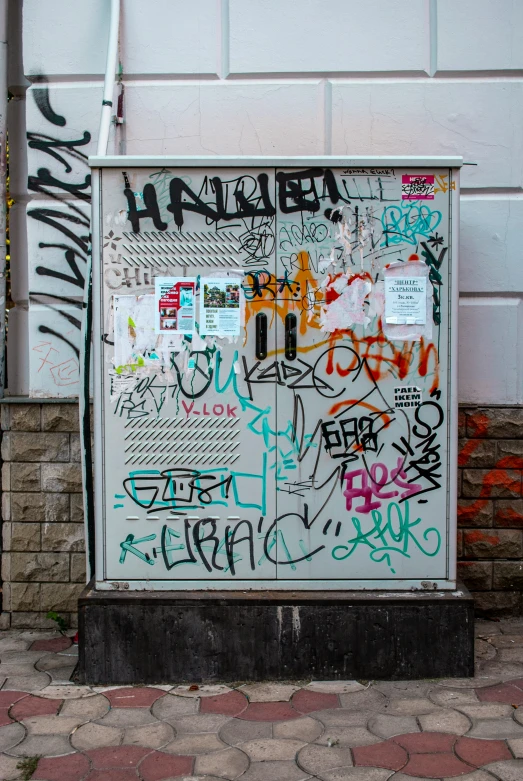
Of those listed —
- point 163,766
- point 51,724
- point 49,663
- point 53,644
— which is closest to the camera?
point 163,766

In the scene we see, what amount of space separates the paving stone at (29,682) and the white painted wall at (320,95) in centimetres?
179

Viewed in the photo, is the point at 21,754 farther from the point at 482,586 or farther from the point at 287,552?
the point at 482,586

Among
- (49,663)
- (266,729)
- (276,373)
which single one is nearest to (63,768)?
(266,729)

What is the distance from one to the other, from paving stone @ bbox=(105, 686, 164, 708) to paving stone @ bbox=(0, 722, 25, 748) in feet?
1.37

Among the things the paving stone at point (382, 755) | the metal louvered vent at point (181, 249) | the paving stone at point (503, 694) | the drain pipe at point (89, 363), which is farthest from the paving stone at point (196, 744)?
the metal louvered vent at point (181, 249)

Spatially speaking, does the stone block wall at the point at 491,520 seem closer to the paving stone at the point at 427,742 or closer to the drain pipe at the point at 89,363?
the paving stone at the point at 427,742

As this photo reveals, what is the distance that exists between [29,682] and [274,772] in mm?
1478

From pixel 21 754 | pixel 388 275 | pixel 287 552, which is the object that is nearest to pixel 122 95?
pixel 388 275

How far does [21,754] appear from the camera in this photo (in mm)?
3078

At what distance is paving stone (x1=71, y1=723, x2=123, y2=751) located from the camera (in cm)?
314

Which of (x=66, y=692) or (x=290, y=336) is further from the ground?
(x=290, y=336)

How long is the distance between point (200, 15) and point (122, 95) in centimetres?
66

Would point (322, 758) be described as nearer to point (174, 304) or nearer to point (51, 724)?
point (51, 724)

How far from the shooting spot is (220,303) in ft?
12.1
